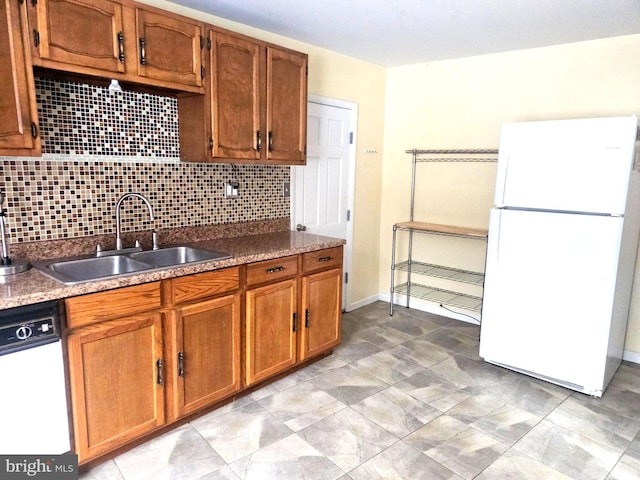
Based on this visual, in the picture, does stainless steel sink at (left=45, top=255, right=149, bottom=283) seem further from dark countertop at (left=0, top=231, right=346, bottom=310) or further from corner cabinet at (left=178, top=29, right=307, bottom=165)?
corner cabinet at (left=178, top=29, right=307, bottom=165)

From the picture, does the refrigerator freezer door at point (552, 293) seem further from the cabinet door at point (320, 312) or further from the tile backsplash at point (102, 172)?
the tile backsplash at point (102, 172)

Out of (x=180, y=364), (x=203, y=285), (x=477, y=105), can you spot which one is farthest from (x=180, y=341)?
(x=477, y=105)

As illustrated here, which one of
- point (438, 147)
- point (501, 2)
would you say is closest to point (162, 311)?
point (501, 2)

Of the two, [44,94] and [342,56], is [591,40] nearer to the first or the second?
[342,56]

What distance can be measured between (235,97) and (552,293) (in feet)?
7.65

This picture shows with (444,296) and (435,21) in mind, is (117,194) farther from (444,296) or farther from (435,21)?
(444,296)

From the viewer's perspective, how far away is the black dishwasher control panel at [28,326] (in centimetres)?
160

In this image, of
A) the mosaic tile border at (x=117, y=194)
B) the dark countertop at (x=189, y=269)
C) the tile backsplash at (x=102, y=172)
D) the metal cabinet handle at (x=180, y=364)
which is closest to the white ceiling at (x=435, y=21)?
the tile backsplash at (x=102, y=172)

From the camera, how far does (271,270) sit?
2.59 m

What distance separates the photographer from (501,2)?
8.05 ft

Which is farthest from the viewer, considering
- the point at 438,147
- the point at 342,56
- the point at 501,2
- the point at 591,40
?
the point at 438,147

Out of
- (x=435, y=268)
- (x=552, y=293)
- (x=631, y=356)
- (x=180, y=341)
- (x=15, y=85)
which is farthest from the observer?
(x=435, y=268)

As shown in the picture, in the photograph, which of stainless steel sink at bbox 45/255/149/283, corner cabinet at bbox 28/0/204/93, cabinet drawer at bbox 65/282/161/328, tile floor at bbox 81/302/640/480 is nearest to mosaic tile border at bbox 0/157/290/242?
stainless steel sink at bbox 45/255/149/283

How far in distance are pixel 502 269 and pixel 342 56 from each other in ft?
7.31
